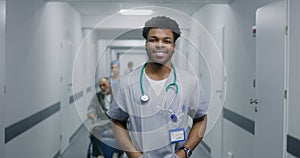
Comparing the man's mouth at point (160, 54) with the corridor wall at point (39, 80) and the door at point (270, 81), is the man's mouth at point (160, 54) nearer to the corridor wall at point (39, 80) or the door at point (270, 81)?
the corridor wall at point (39, 80)

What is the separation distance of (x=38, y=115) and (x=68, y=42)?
6.97ft

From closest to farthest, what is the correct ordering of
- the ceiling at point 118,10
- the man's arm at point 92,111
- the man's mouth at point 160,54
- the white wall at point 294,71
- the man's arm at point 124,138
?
1. the man's mouth at point 160,54
2. the man's arm at point 124,138
3. the ceiling at point 118,10
4. the man's arm at point 92,111
5. the white wall at point 294,71

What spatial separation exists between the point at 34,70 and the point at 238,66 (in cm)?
205

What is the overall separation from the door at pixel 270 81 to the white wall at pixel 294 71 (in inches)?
2.2

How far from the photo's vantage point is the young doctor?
3.92 feet

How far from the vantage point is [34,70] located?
3258mm

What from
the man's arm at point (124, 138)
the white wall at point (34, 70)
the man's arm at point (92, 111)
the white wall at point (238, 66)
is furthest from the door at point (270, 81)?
the white wall at point (34, 70)

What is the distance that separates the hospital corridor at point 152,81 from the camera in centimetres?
124

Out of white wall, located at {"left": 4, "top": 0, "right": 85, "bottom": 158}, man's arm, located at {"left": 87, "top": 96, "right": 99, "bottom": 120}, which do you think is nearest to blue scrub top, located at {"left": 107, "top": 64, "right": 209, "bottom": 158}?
man's arm, located at {"left": 87, "top": 96, "right": 99, "bottom": 120}

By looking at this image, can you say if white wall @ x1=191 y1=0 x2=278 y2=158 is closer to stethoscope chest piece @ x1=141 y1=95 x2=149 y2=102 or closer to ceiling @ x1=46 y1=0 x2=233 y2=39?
ceiling @ x1=46 y1=0 x2=233 y2=39

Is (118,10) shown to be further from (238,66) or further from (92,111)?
(92,111)

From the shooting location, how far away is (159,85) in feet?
4.01

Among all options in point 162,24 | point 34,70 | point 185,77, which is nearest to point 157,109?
point 185,77

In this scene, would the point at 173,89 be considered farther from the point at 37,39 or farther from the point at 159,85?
the point at 37,39
